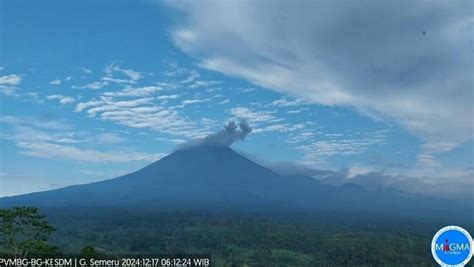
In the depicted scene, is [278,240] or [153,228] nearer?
[278,240]

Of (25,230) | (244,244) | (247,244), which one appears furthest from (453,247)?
(247,244)

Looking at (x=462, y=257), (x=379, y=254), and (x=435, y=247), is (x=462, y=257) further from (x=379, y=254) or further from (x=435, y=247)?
(x=379, y=254)

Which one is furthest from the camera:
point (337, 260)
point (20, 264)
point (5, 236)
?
point (337, 260)

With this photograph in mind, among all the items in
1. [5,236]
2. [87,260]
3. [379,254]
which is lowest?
[379,254]

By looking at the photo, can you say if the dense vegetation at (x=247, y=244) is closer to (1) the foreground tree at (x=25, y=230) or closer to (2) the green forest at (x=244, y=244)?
(2) the green forest at (x=244, y=244)

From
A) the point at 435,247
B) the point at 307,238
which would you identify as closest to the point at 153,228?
the point at 307,238

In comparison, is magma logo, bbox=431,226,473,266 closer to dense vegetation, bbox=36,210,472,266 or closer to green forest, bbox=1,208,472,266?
dense vegetation, bbox=36,210,472,266

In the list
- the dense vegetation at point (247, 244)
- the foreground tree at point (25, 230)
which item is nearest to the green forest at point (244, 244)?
the dense vegetation at point (247, 244)
